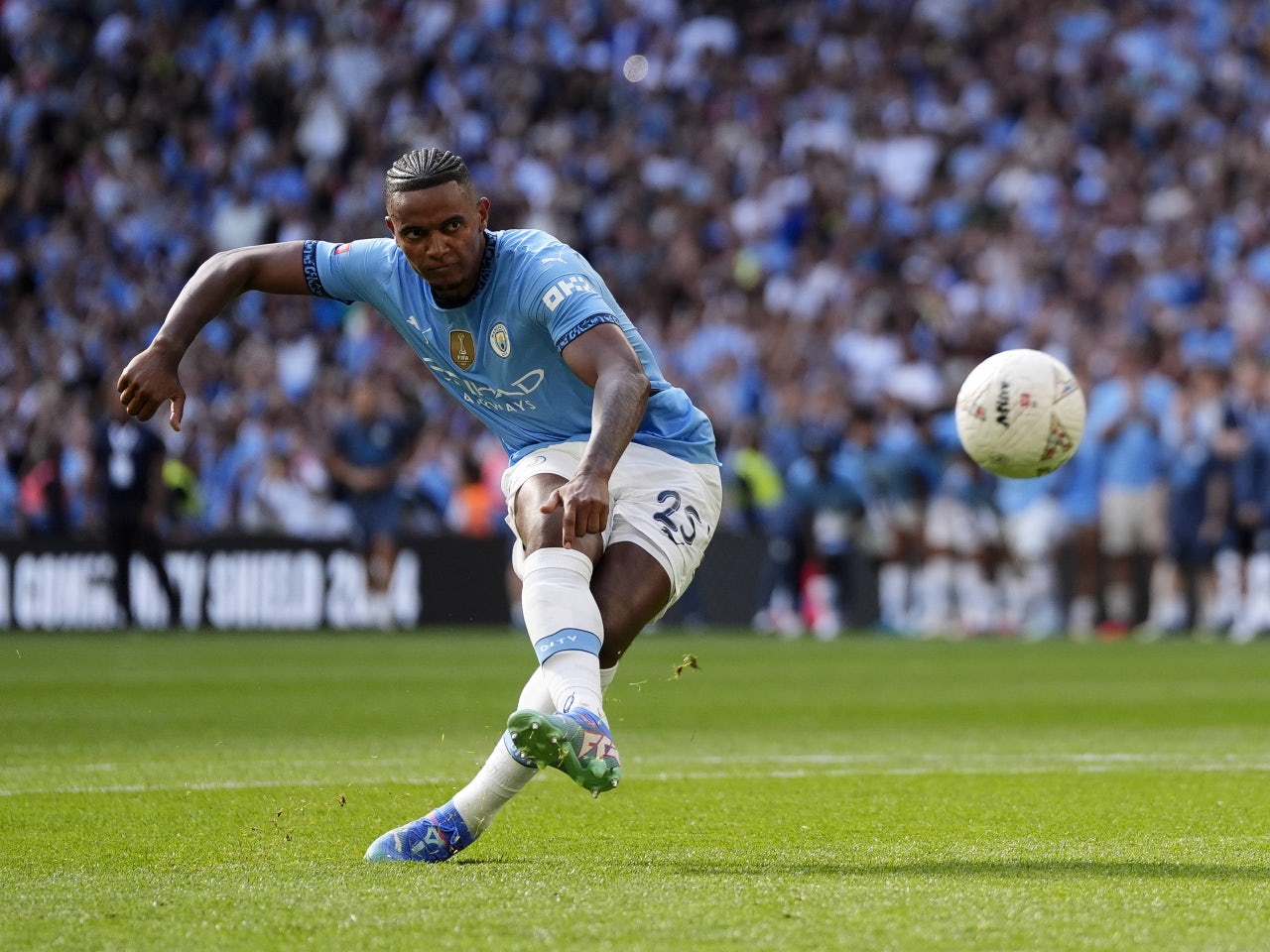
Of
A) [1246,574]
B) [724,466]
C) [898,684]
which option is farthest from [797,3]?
[898,684]

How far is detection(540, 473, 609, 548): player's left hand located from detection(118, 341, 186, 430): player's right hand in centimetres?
130

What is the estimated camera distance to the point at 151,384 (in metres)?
5.55

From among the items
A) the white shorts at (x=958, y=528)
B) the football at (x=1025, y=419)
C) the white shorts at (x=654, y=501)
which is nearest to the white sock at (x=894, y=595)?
the white shorts at (x=958, y=528)

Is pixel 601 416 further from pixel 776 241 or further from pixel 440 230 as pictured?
pixel 776 241

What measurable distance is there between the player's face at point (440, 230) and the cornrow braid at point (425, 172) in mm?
16

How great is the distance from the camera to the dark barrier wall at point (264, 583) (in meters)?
17.6

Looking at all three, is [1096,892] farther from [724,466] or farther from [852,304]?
[852,304]

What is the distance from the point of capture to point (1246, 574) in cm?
1842

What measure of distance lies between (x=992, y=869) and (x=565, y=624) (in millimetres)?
1294

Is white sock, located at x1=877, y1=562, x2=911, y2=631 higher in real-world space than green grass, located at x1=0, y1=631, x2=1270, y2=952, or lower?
lower

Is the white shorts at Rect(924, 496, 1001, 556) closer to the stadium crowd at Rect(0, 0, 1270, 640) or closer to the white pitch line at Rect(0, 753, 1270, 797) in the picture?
the stadium crowd at Rect(0, 0, 1270, 640)

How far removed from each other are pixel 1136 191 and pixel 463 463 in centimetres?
864

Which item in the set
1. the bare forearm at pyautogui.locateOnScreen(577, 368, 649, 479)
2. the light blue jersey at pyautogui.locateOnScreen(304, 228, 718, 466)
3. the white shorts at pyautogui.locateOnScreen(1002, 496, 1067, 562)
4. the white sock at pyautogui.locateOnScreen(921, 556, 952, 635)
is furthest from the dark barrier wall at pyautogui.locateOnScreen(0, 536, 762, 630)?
the bare forearm at pyautogui.locateOnScreen(577, 368, 649, 479)

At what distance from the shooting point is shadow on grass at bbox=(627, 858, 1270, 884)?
491 centimetres
